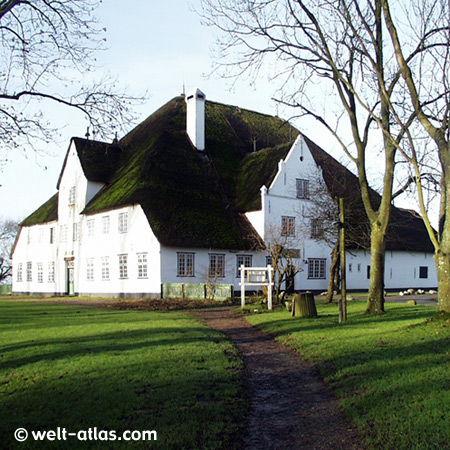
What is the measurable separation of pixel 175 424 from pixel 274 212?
2908cm

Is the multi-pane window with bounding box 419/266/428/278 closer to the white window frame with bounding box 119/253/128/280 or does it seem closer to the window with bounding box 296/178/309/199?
the window with bounding box 296/178/309/199

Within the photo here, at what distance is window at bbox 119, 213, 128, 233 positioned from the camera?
1288 inches

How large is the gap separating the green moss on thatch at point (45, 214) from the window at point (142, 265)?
39.8 feet

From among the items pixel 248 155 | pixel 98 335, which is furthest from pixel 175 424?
pixel 248 155

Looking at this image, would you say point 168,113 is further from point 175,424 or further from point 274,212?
point 175,424

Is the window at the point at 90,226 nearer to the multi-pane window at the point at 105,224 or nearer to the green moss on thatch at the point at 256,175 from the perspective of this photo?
the multi-pane window at the point at 105,224

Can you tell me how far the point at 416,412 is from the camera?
247 inches

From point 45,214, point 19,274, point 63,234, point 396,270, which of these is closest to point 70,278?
point 63,234

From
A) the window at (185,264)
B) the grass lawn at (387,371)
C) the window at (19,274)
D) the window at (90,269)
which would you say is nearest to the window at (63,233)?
the window at (90,269)

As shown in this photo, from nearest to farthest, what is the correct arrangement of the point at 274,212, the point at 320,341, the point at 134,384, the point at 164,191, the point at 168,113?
the point at 134,384, the point at 320,341, the point at 164,191, the point at 274,212, the point at 168,113

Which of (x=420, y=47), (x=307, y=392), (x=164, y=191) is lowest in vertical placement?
(x=307, y=392)

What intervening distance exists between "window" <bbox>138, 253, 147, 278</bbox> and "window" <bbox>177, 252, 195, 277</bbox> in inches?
84.9

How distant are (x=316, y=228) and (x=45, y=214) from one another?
2298 cm

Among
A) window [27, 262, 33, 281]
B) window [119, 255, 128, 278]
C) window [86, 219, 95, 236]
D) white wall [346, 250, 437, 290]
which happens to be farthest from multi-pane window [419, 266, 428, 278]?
window [27, 262, 33, 281]
